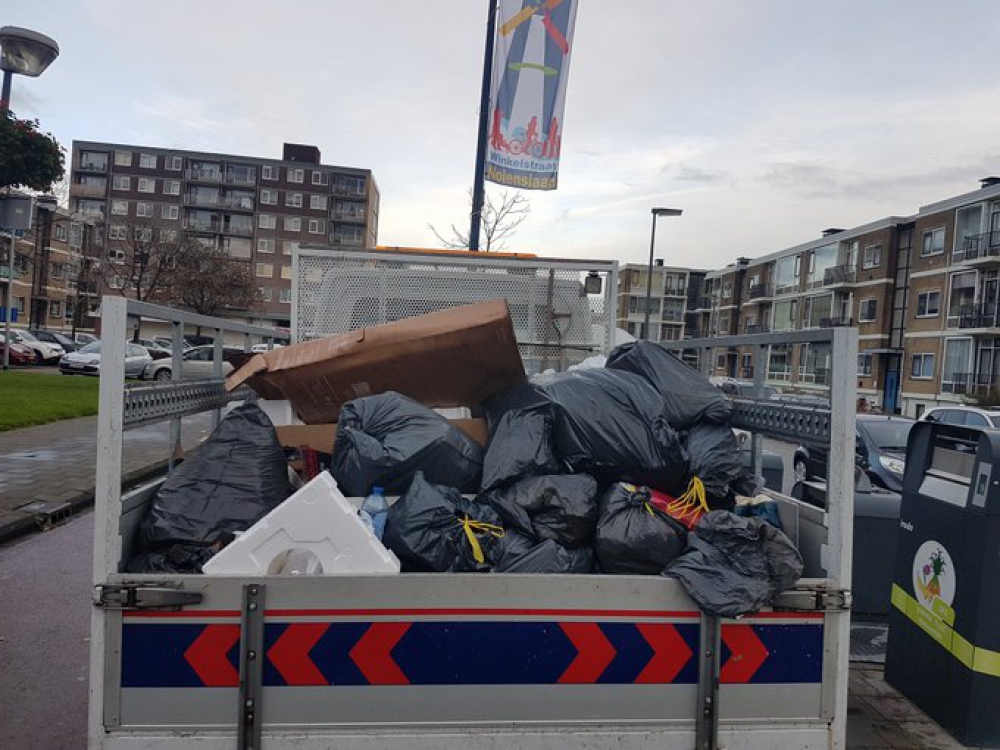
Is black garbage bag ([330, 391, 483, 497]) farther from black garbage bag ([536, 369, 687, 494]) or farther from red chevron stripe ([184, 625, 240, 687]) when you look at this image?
red chevron stripe ([184, 625, 240, 687])

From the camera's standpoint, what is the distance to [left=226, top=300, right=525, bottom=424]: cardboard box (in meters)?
2.90

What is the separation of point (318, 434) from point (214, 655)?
1312mm

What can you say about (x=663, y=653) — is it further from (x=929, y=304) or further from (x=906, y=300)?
(x=906, y=300)

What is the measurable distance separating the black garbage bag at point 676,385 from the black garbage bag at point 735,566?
2.35 feet

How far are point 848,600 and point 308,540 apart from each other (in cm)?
150

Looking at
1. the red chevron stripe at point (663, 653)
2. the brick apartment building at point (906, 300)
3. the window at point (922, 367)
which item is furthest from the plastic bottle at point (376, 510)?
the window at point (922, 367)

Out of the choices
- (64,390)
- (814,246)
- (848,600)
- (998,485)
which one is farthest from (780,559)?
(814,246)

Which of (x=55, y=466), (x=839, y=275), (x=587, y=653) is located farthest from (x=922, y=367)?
(x=587, y=653)

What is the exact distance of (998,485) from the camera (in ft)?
10.5

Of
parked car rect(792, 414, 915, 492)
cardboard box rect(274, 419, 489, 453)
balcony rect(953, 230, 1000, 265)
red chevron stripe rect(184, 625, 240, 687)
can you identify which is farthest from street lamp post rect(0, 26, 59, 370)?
balcony rect(953, 230, 1000, 265)

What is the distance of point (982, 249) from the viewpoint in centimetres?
3894

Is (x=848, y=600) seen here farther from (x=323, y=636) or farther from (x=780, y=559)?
(x=323, y=636)

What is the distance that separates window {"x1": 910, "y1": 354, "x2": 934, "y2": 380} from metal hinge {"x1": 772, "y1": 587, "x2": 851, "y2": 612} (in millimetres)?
46215

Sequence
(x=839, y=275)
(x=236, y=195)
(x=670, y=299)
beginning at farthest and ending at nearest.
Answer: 1. (x=670, y=299)
2. (x=236, y=195)
3. (x=839, y=275)
